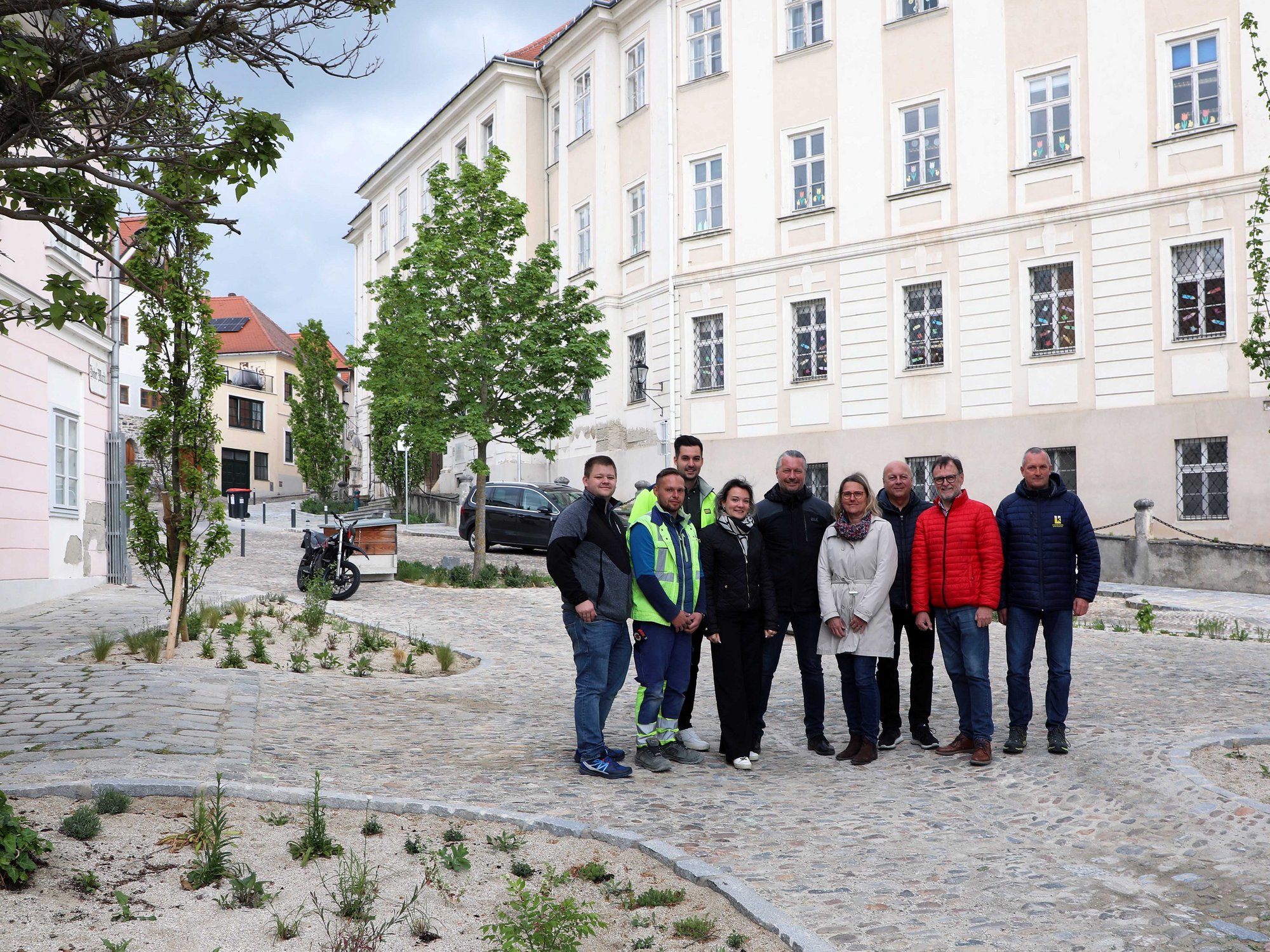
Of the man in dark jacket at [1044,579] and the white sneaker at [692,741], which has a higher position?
the man in dark jacket at [1044,579]

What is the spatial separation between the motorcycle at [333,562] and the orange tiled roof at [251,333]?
52559 mm

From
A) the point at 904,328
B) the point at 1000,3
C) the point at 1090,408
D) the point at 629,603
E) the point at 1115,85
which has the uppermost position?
the point at 1000,3

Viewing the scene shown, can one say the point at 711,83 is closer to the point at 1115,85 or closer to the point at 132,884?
the point at 1115,85

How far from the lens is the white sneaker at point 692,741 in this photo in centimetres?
823

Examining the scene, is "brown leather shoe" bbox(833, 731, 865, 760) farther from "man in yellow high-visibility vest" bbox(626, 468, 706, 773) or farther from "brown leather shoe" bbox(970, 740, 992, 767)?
"man in yellow high-visibility vest" bbox(626, 468, 706, 773)

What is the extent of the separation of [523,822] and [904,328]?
2160 cm

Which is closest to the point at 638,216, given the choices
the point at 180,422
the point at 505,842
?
the point at 180,422

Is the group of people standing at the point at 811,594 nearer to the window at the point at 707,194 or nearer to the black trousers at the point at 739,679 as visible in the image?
the black trousers at the point at 739,679

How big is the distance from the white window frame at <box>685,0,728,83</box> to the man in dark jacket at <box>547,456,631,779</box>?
78.5 feet

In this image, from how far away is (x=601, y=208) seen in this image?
33.0 m

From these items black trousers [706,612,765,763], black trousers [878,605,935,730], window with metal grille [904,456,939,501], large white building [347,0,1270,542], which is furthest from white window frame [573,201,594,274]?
black trousers [706,612,765,763]

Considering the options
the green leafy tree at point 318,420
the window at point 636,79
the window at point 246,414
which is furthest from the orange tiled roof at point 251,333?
the window at point 636,79

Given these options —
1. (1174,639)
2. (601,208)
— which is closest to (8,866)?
(1174,639)

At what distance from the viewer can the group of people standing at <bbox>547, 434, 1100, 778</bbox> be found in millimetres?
7602
